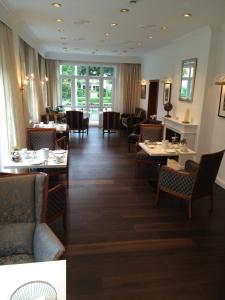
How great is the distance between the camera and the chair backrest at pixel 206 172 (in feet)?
12.5

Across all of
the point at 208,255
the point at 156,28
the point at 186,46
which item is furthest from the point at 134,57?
the point at 208,255

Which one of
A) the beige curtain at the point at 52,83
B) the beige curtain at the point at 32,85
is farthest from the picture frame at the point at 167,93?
the beige curtain at the point at 52,83

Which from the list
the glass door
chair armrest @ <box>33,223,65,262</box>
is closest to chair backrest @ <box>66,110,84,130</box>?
the glass door

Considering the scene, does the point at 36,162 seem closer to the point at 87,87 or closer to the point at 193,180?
the point at 193,180

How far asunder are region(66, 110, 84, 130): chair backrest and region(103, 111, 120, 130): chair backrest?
0.96 m

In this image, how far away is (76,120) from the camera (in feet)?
32.9

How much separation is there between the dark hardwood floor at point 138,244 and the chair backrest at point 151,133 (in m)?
1.22

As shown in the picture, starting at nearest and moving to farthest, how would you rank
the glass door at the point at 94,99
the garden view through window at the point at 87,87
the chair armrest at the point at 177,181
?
the chair armrest at the point at 177,181, the garden view through window at the point at 87,87, the glass door at the point at 94,99

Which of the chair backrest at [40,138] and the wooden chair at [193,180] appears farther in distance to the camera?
the chair backrest at [40,138]

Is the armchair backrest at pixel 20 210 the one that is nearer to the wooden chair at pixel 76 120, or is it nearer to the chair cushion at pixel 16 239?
the chair cushion at pixel 16 239

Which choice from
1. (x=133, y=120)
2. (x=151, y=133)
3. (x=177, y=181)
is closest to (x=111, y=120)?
(x=133, y=120)

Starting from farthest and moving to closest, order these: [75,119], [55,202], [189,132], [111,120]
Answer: [111,120]
[75,119]
[189,132]
[55,202]

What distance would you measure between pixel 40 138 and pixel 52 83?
7.02 m

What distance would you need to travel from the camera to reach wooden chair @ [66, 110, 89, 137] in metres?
9.91
